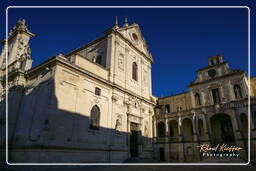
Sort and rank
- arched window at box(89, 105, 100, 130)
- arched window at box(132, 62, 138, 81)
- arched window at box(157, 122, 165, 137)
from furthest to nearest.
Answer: arched window at box(157, 122, 165, 137)
arched window at box(132, 62, 138, 81)
arched window at box(89, 105, 100, 130)

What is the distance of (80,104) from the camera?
1588cm

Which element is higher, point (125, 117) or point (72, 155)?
point (125, 117)

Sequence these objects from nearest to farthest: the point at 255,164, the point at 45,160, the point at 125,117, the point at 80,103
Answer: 1. the point at 45,160
2. the point at 255,164
3. the point at 80,103
4. the point at 125,117

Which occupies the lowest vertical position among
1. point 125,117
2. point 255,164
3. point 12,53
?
point 255,164

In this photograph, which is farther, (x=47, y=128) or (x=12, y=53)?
(x=12, y=53)

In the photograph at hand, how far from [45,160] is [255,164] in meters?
15.3

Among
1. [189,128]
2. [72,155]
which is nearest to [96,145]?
[72,155]

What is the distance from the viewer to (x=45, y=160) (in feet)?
39.9

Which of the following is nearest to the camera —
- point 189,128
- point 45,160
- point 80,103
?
point 45,160

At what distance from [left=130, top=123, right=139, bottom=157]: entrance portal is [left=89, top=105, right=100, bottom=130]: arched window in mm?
5543

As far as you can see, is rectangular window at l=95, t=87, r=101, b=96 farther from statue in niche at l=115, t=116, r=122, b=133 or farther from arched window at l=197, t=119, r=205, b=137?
arched window at l=197, t=119, r=205, b=137

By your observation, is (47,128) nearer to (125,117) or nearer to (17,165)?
(17,165)

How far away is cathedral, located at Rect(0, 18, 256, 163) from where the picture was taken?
14.0 m

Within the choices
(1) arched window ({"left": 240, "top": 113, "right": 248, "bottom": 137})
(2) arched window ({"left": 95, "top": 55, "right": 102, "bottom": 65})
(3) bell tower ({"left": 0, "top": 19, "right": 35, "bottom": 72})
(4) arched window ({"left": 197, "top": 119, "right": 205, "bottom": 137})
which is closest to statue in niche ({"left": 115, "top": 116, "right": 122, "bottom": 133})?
A: (2) arched window ({"left": 95, "top": 55, "right": 102, "bottom": 65})
